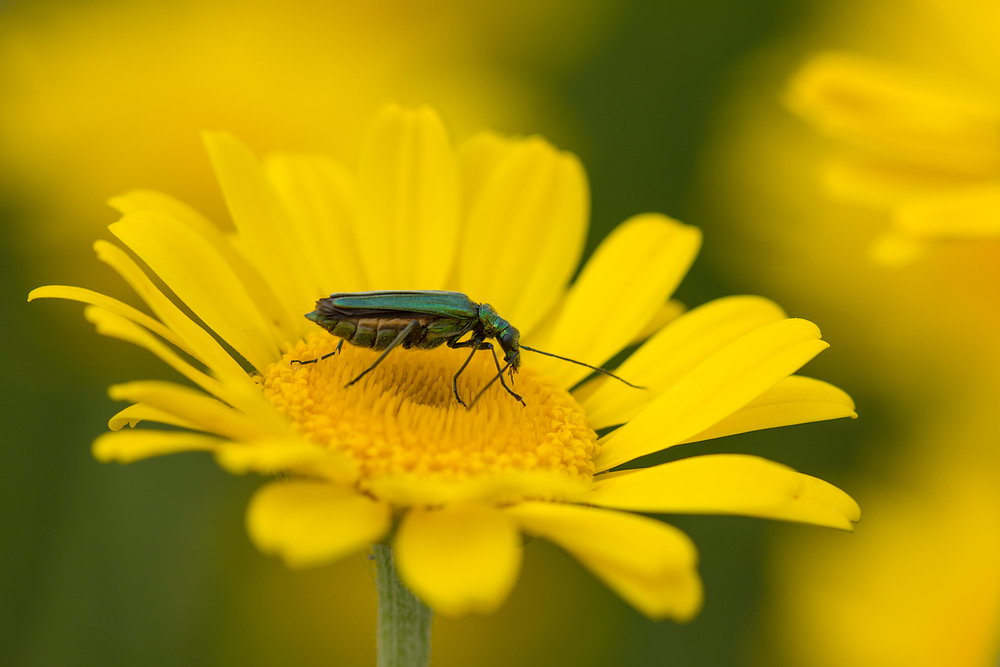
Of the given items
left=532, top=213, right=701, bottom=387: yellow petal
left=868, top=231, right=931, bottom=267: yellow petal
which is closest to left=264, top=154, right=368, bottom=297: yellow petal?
left=532, top=213, right=701, bottom=387: yellow petal

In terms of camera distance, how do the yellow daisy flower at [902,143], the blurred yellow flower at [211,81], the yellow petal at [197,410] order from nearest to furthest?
the yellow petal at [197,410]
the yellow daisy flower at [902,143]
the blurred yellow flower at [211,81]

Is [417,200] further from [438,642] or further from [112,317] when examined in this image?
[438,642]

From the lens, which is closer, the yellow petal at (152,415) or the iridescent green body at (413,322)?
the yellow petal at (152,415)

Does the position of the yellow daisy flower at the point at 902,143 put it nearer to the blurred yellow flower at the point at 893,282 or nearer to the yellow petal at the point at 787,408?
the blurred yellow flower at the point at 893,282

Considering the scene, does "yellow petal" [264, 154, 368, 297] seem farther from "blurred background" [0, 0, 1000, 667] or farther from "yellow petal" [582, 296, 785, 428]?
"blurred background" [0, 0, 1000, 667]

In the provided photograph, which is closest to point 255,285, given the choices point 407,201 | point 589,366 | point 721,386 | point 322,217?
point 322,217

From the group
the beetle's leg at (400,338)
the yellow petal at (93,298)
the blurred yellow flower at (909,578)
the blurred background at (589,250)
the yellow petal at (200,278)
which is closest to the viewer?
the yellow petal at (93,298)

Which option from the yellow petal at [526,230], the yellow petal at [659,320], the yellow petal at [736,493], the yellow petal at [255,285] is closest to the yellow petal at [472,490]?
the yellow petal at [736,493]

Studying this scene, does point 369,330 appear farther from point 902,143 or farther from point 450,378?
point 902,143
